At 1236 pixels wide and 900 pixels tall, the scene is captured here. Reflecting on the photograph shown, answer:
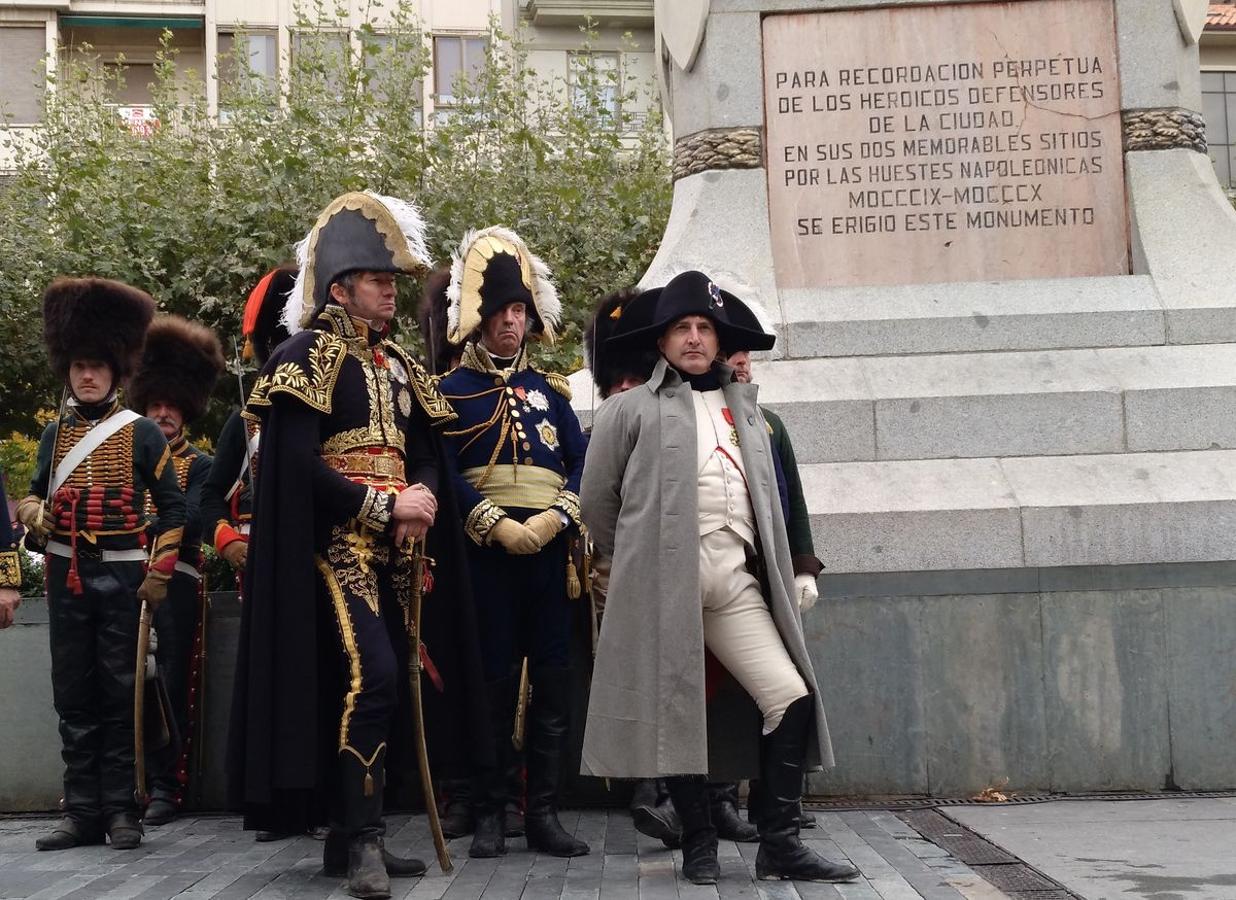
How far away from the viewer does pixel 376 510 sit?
6316 millimetres

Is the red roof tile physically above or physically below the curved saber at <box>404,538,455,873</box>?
above

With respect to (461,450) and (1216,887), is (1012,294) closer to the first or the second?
(461,450)

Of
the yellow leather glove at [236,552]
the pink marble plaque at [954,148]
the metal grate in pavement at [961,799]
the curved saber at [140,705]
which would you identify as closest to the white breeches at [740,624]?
the metal grate in pavement at [961,799]

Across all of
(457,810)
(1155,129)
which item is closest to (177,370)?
(457,810)

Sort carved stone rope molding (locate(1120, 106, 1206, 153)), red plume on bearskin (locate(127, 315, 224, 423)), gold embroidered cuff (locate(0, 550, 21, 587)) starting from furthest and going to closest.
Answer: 1. carved stone rope molding (locate(1120, 106, 1206, 153))
2. red plume on bearskin (locate(127, 315, 224, 423))
3. gold embroidered cuff (locate(0, 550, 21, 587))

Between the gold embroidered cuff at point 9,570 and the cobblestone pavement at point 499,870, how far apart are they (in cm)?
105

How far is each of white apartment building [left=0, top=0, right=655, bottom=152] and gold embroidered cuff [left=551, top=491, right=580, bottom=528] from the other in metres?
29.3

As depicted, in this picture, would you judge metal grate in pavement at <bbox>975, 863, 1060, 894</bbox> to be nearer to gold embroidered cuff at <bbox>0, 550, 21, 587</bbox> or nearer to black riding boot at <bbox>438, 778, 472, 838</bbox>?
black riding boot at <bbox>438, 778, 472, 838</bbox>

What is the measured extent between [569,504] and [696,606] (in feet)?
3.53

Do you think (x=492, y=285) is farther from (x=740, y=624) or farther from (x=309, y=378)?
(x=740, y=624)

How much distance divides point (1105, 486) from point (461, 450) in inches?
121

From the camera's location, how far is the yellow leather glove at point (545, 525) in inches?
275

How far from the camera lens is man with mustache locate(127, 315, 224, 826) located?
8.12m

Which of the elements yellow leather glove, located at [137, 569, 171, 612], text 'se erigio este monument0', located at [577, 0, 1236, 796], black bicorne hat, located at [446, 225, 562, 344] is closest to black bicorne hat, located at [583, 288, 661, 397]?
black bicorne hat, located at [446, 225, 562, 344]
